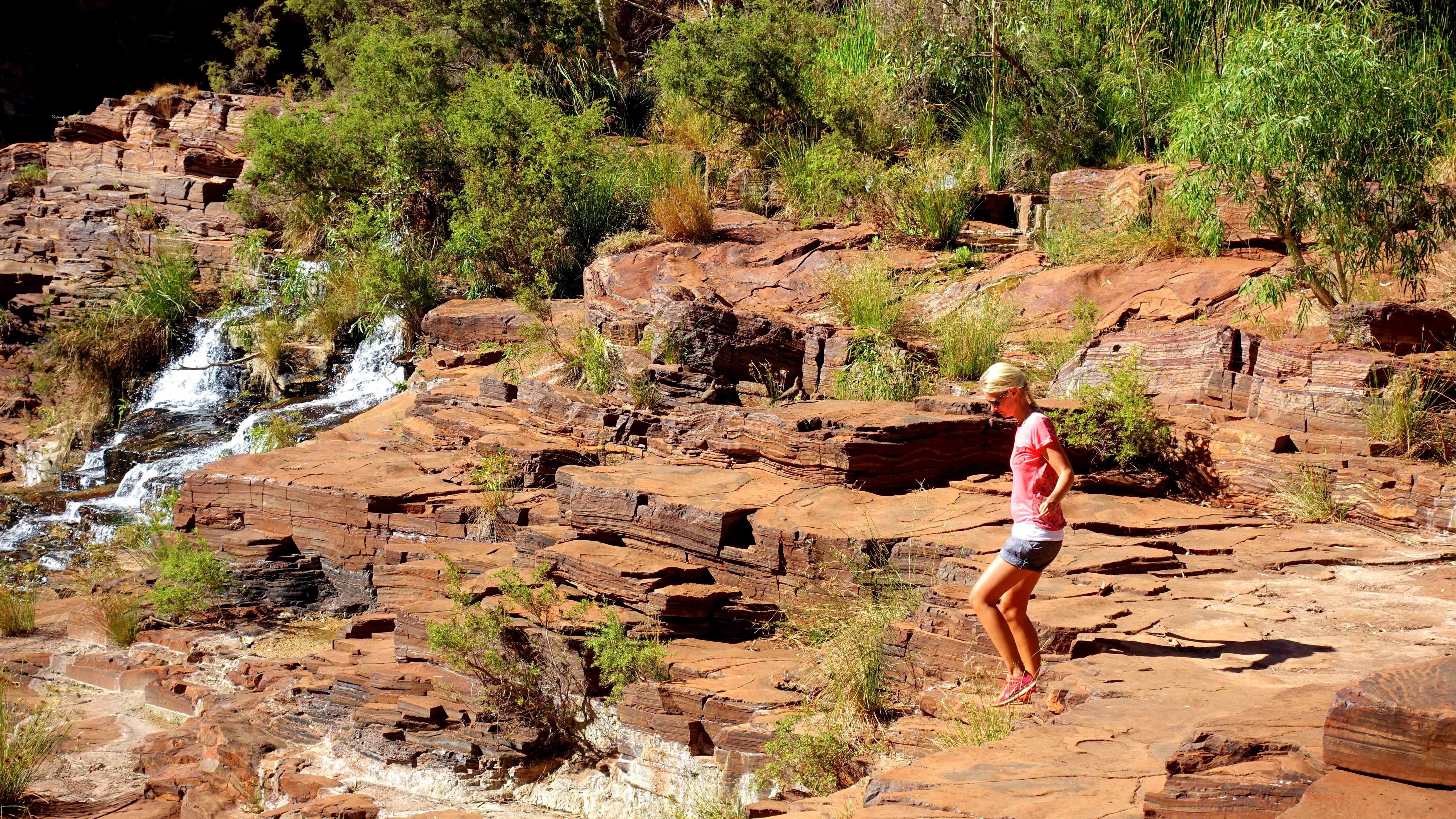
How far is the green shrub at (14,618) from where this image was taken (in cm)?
913

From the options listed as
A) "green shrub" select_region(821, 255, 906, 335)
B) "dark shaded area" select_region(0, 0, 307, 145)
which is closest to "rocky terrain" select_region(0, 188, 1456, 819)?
"green shrub" select_region(821, 255, 906, 335)

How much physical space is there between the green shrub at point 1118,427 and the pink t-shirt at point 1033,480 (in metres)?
3.15

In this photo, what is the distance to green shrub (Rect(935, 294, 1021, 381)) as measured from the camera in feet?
32.1

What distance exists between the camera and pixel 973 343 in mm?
9812

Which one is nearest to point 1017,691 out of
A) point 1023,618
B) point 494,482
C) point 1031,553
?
point 1023,618

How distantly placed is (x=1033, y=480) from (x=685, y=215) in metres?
9.27

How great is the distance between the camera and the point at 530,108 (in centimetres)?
1498

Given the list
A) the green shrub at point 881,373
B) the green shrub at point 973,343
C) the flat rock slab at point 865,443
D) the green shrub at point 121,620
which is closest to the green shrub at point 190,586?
the green shrub at point 121,620

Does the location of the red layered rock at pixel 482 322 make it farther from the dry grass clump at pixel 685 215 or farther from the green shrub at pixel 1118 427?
the green shrub at pixel 1118 427

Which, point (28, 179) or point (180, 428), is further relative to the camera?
point (28, 179)

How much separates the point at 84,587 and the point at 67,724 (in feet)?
10.9

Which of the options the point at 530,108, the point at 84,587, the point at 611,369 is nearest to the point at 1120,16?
the point at 530,108

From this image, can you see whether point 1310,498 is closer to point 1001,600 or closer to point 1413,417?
point 1413,417

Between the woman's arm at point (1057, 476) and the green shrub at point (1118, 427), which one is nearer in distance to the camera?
the woman's arm at point (1057, 476)
